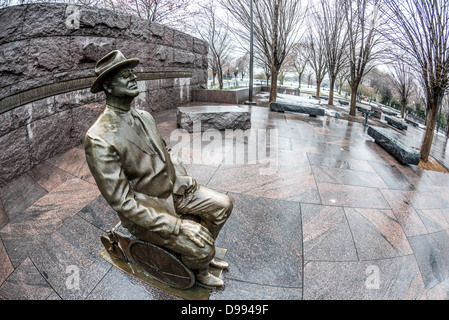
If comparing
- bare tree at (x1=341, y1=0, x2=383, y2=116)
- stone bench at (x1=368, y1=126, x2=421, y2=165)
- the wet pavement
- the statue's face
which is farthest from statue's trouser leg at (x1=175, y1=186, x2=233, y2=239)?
bare tree at (x1=341, y1=0, x2=383, y2=116)

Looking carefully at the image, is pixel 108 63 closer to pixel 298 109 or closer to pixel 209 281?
pixel 209 281

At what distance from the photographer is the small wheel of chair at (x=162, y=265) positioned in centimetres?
206

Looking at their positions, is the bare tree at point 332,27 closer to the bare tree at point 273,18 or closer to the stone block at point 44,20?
the bare tree at point 273,18

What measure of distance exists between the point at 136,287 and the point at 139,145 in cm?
127

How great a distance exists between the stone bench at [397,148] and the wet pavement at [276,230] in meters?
0.38

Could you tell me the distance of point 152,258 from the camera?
7.13ft

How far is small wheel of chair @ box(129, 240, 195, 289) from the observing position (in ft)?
6.76

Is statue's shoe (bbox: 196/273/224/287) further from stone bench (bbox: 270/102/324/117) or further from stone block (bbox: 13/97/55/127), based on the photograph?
stone bench (bbox: 270/102/324/117)

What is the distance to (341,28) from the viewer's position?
1750 centimetres

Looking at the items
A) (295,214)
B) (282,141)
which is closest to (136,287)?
(295,214)

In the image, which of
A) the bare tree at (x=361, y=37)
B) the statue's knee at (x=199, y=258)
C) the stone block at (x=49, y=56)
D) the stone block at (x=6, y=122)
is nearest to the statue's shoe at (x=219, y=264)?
the statue's knee at (x=199, y=258)

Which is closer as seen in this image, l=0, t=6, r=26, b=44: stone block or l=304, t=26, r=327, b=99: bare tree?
l=0, t=6, r=26, b=44: stone block

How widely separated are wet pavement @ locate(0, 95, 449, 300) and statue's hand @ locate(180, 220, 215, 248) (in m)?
0.62

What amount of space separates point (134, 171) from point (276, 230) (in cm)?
192
